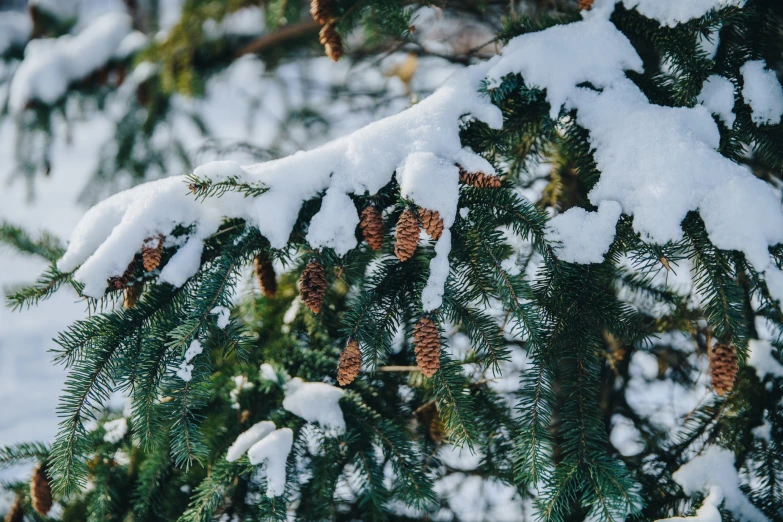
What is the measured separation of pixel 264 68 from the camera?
9.65 ft

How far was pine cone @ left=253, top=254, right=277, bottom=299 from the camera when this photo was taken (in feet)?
4.28

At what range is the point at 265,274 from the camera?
132 centimetres

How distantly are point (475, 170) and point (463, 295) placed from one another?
31 cm

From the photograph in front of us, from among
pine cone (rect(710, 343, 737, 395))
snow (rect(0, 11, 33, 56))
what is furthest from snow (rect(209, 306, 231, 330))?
snow (rect(0, 11, 33, 56))

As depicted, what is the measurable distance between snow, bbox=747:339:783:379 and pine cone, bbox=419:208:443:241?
1117mm

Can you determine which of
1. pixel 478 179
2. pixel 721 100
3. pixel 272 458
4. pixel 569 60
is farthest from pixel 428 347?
pixel 721 100

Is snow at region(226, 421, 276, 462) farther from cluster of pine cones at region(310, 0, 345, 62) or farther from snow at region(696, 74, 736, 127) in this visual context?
snow at region(696, 74, 736, 127)

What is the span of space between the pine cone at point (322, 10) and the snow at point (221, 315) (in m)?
0.98

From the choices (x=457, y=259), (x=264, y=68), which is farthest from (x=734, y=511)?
(x=264, y=68)

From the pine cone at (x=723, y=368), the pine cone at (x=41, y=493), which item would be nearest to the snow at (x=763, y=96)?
the pine cone at (x=723, y=368)

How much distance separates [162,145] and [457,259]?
2793 millimetres

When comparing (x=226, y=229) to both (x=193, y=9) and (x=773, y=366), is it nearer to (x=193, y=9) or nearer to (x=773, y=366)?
(x=773, y=366)

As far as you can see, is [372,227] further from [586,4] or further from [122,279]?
[586,4]

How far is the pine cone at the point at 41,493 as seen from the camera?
4.50ft
